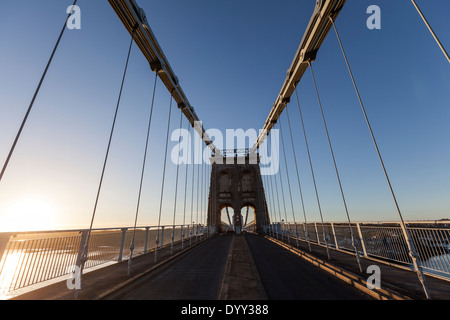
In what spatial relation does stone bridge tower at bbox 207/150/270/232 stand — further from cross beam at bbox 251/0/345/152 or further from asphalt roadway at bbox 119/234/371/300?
asphalt roadway at bbox 119/234/371/300

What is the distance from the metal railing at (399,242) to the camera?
4121mm

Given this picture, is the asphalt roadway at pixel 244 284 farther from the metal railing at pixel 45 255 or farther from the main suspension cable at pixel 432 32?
the main suspension cable at pixel 432 32

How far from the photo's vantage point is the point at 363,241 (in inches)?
269

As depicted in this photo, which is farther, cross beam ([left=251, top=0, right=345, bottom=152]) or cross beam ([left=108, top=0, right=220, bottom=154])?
cross beam ([left=108, top=0, right=220, bottom=154])

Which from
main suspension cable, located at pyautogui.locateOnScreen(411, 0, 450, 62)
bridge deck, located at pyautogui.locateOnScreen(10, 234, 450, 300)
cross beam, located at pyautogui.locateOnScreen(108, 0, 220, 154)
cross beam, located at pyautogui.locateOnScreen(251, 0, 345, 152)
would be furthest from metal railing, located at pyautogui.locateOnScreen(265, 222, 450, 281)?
cross beam, located at pyautogui.locateOnScreen(108, 0, 220, 154)

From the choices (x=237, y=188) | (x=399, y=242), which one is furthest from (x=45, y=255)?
(x=237, y=188)

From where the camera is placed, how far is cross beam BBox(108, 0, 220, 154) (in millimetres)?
7394

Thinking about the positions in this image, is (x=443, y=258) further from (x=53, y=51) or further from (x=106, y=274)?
(x=53, y=51)

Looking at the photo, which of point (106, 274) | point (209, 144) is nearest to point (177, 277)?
point (106, 274)

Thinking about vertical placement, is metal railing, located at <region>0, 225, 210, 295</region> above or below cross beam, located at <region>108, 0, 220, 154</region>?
below

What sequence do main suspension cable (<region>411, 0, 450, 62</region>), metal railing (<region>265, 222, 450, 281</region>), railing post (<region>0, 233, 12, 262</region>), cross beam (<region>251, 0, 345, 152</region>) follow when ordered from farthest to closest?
cross beam (<region>251, 0, 345, 152</region>), metal railing (<region>265, 222, 450, 281</region>), main suspension cable (<region>411, 0, 450, 62</region>), railing post (<region>0, 233, 12, 262</region>)

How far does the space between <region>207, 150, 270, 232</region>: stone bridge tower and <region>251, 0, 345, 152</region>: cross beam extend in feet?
60.0

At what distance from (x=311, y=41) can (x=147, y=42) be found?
336 inches

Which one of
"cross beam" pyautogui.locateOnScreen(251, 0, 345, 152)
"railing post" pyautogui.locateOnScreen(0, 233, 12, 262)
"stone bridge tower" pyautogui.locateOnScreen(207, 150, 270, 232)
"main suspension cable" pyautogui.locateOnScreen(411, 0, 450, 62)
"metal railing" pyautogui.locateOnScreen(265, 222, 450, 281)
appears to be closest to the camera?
"railing post" pyautogui.locateOnScreen(0, 233, 12, 262)
